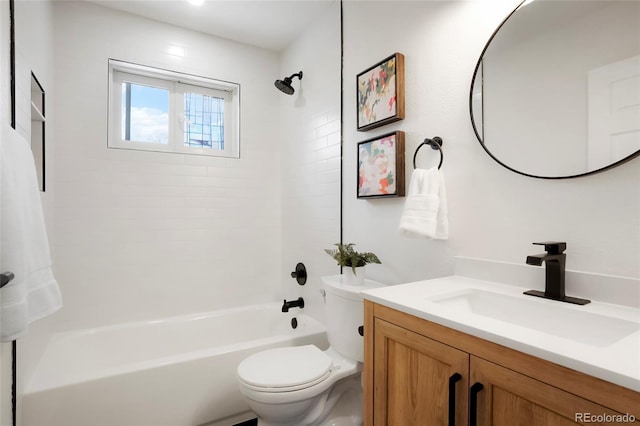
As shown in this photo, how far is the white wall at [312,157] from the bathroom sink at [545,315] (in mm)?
1088

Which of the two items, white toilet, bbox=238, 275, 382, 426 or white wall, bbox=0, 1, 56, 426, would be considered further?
white toilet, bbox=238, 275, 382, 426

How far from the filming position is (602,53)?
0.94m

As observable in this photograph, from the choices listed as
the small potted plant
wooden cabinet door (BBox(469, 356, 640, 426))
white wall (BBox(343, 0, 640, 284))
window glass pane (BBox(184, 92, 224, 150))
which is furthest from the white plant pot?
window glass pane (BBox(184, 92, 224, 150))

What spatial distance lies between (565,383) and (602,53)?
37.0 inches

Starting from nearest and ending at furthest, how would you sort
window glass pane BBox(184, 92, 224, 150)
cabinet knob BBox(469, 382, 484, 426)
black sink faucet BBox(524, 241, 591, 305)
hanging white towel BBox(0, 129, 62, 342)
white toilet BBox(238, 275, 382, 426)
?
cabinet knob BBox(469, 382, 484, 426), hanging white towel BBox(0, 129, 62, 342), black sink faucet BBox(524, 241, 591, 305), white toilet BBox(238, 275, 382, 426), window glass pane BBox(184, 92, 224, 150)

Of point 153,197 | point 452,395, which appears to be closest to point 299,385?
point 452,395

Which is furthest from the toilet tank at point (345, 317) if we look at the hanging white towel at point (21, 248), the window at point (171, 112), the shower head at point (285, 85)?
the window at point (171, 112)

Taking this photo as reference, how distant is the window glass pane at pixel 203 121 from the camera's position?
258 centimetres

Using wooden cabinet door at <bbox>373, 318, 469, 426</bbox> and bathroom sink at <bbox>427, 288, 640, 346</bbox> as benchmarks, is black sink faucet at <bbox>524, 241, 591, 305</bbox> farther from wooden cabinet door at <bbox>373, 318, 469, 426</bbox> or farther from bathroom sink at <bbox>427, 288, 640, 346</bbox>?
wooden cabinet door at <bbox>373, 318, 469, 426</bbox>

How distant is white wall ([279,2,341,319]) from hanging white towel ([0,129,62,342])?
1483mm

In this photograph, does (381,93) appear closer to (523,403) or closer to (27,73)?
(523,403)

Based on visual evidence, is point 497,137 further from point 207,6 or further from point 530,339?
point 207,6

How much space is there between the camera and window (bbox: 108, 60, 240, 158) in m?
2.35

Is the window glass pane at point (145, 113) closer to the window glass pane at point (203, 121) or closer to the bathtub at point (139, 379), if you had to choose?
the window glass pane at point (203, 121)
